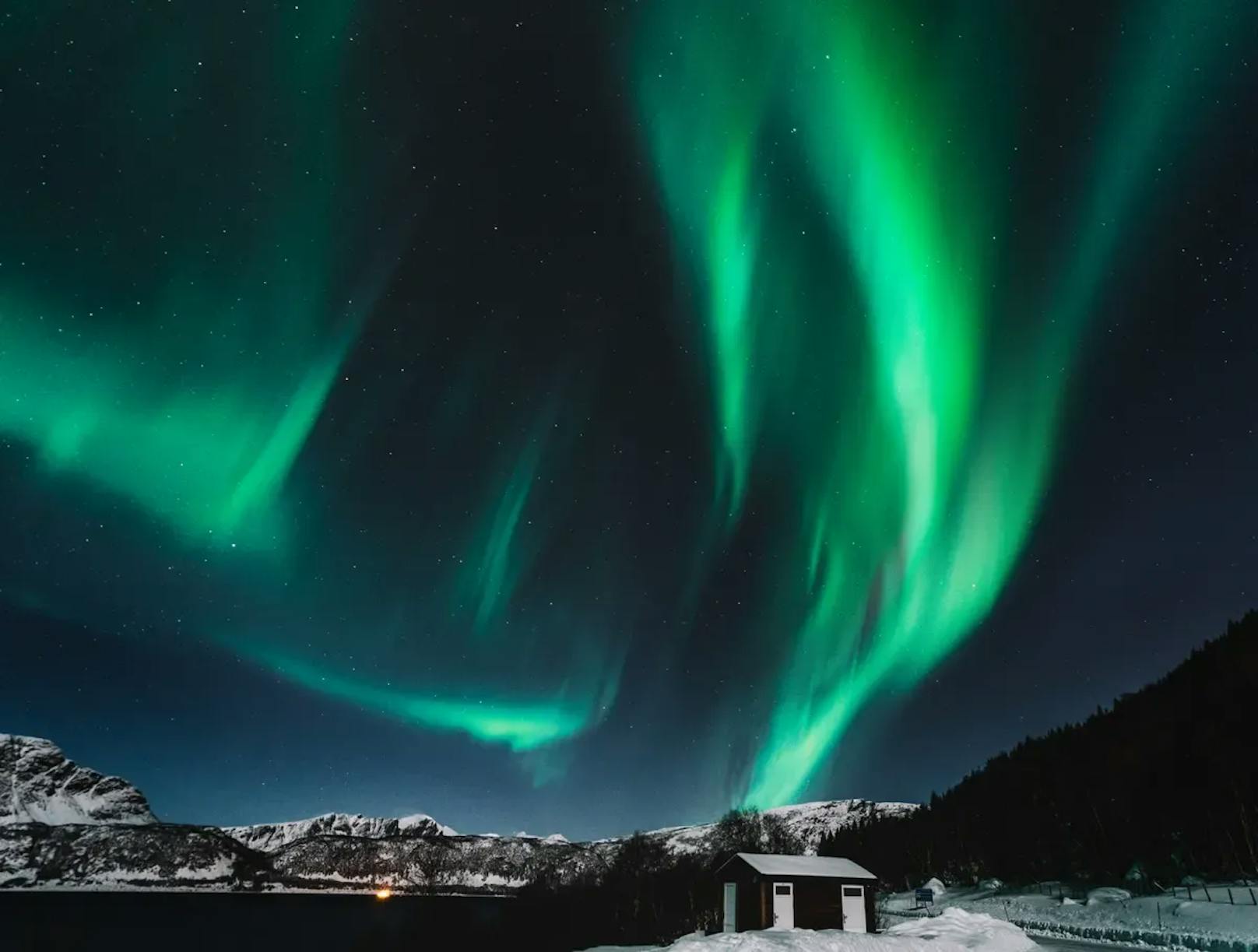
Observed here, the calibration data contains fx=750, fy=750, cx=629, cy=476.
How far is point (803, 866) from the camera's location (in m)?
50.9

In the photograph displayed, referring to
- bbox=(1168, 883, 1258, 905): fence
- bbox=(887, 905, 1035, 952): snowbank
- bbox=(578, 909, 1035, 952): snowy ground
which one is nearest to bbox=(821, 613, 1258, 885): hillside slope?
bbox=(1168, 883, 1258, 905): fence

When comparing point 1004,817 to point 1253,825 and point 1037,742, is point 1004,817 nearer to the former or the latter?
point 1037,742

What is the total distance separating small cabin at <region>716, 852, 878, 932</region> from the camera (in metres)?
48.8

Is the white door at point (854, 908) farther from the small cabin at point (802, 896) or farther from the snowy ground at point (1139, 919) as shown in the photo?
the snowy ground at point (1139, 919)

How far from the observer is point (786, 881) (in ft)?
163

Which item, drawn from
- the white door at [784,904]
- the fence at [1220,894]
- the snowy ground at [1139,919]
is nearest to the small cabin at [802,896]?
the white door at [784,904]

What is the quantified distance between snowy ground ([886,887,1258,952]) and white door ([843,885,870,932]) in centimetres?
601

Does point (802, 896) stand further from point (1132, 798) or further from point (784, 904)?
point (1132, 798)

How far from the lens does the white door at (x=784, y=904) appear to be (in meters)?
48.5

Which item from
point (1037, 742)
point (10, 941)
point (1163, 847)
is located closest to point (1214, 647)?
point (1163, 847)

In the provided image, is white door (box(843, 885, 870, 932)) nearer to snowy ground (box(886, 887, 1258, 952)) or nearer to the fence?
snowy ground (box(886, 887, 1258, 952))

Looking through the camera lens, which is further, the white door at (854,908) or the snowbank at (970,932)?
the white door at (854,908)

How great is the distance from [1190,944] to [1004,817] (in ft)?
277

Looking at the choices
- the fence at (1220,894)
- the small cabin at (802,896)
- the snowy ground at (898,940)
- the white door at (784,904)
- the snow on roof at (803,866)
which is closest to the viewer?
the snowy ground at (898,940)
